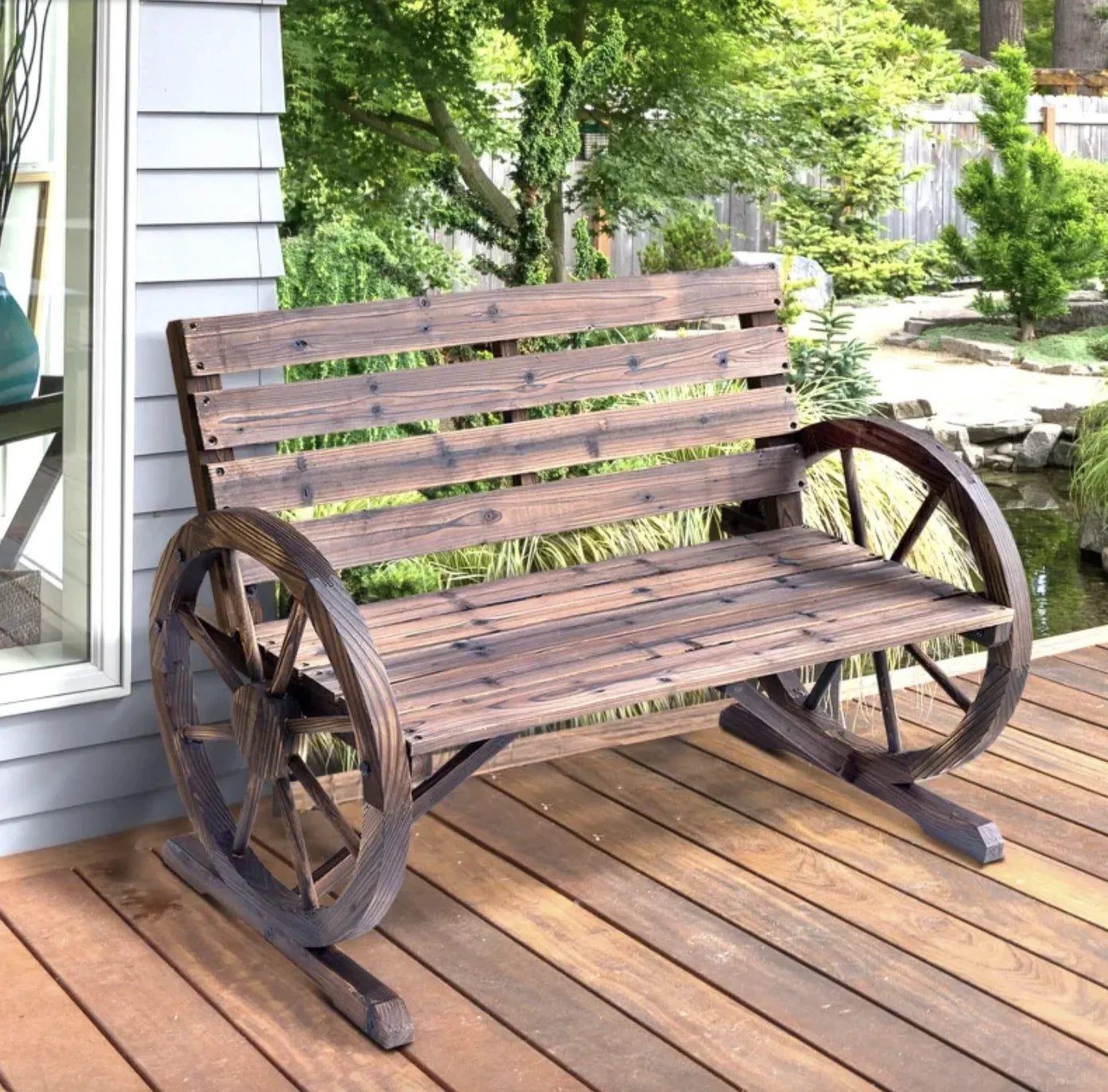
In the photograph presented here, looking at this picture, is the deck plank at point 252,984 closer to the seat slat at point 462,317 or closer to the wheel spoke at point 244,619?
the wheel spoke at point 244,619

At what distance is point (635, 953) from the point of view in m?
2.54

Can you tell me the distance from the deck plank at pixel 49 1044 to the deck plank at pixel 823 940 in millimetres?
956

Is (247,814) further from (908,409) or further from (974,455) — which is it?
(908,409)

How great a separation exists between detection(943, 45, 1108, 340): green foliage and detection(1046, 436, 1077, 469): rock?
2201 millimetres

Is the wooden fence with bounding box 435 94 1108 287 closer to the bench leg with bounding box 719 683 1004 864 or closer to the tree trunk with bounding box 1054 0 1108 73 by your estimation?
the tree trunk with bounding box 1054 0 1108 73

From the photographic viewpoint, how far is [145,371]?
2852mm

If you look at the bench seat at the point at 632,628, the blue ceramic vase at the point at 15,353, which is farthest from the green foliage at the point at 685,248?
the blue ceramic vase at the point at 15,353

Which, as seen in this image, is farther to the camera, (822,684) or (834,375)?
(834,375)

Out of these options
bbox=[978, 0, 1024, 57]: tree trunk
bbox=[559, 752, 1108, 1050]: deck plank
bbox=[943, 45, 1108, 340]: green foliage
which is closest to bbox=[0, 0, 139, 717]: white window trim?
bbox=[559, 752, 1108, 1050]: deck plank

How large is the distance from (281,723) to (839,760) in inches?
47.3

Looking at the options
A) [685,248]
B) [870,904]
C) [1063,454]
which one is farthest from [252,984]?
[685,248]

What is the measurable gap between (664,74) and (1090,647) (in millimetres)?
4006

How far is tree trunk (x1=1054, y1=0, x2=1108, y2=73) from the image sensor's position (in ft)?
58.3

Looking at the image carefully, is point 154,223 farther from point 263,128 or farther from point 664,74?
point 664,74
